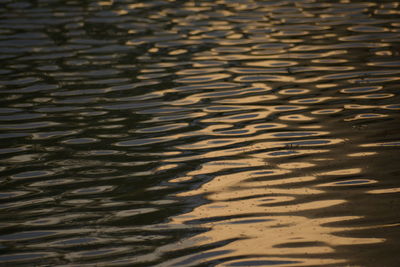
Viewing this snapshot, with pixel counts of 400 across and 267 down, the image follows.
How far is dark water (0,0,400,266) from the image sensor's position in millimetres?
3785

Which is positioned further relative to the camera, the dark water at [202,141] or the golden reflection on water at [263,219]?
the dark water at [202,141]

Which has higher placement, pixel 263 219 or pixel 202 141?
pixel 202 141

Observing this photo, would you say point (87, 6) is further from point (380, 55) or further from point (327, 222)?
point (327, 222)

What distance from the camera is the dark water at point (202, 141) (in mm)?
3785

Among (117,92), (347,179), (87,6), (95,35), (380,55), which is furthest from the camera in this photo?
(87,6)

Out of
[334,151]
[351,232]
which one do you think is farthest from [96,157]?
[351,232]

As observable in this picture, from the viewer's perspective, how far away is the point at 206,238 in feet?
12.4

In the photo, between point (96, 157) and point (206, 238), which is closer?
point (206, 238)

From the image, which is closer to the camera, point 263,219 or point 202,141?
point 263,219

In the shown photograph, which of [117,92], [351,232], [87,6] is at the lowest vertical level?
[351,232]

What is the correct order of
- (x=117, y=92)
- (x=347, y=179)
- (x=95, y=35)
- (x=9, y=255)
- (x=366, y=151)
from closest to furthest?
(x=9, y=255) → (x=347, y=179) → (x=366, y=151) → (x=117, y=92) → (x=95, y=35)

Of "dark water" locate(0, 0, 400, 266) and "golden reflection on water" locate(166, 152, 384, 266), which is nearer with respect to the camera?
"golden reflection on water" locate(166, 152, 384, 266)

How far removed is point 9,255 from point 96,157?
1487 mm

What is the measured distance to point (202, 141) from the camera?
5.33 metres
